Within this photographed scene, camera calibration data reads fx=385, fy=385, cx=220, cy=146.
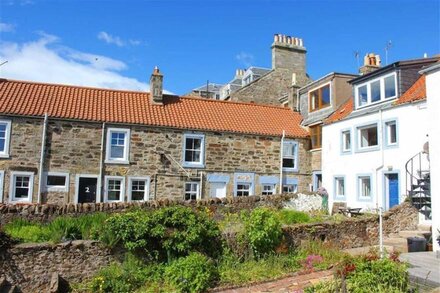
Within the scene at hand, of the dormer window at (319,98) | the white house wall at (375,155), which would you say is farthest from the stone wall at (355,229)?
the dormer window at (319,98)

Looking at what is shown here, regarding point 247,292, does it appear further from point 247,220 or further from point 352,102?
point 352,102

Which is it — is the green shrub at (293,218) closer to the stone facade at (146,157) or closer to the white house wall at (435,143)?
the white house wall at (435,143)

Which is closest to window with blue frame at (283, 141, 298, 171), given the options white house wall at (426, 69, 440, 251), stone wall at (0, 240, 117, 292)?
white house wall at (426, 69, 440, 251)

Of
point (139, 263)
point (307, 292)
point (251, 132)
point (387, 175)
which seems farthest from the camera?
point (251, 132)

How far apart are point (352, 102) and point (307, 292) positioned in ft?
52.5

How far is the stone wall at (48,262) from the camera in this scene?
10.6m

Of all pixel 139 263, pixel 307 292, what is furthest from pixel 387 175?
pixel 139 263

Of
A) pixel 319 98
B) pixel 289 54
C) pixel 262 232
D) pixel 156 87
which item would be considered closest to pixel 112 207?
pixel 262 232

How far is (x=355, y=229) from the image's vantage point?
13.9m

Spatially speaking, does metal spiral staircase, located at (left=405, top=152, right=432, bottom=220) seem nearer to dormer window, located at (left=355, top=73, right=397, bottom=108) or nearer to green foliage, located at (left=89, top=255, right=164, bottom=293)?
dormer window, located at (left=355, top=73, right=397, bottom=108)

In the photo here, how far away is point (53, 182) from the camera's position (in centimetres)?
1998

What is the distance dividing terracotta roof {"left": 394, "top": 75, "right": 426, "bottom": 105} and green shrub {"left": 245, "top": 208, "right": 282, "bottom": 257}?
31.7 feet

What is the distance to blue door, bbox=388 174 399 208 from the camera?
1786 cm

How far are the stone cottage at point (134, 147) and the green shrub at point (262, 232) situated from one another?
34.7 feet
